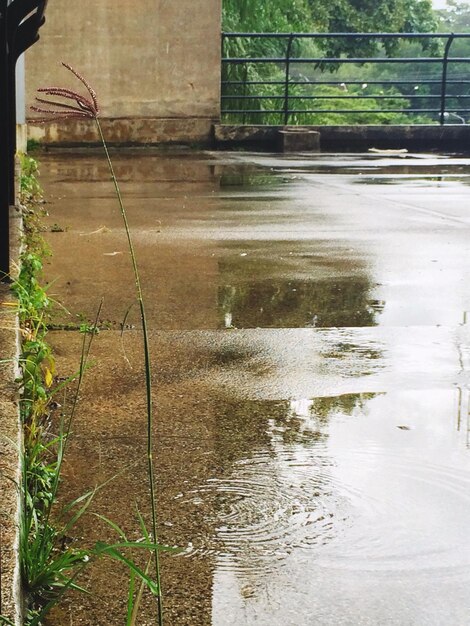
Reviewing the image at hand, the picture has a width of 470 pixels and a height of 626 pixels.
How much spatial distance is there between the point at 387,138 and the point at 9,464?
1796 centimetres

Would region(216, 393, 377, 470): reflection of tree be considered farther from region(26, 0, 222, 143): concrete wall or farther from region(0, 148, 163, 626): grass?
region(26, 0, 222, 143): concrete wall

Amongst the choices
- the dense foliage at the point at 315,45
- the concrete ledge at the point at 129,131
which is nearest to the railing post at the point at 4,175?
the concrete ledge at the point at 129,131

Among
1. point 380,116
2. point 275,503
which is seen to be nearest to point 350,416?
point 275,503

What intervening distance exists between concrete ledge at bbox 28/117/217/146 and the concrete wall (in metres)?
0.02

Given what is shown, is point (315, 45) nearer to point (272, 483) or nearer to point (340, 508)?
point (272, 483)

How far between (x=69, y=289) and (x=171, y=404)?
6.85ft

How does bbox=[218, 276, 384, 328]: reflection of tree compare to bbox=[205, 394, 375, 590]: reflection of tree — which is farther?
bbox=[218, 276, 384, 328]: reflection of tree

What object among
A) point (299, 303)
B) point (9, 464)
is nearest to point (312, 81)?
point (299, 303)

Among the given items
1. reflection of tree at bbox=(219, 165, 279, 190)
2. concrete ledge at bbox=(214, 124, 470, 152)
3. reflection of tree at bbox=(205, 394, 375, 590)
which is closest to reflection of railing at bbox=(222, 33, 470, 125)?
concrete ledge at bbox=(214, 124, 470, 152)

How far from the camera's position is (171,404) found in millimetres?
3836

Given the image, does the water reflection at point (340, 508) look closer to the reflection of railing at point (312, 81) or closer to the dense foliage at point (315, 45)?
the reflection of railing at point (312, 81)

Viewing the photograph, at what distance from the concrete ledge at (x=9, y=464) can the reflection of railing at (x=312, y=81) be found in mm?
10084

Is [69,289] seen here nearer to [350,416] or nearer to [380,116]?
[350,416]

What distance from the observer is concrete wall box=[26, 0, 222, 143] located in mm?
18234
